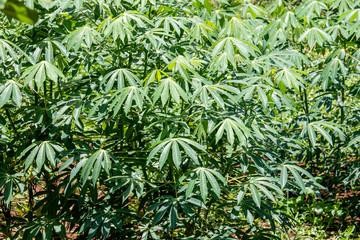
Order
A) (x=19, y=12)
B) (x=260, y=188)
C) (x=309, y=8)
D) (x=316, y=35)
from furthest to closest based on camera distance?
(x=309, y=8) < (x=316, y=35) < (x=260, y=188) < (x=19, y=12)

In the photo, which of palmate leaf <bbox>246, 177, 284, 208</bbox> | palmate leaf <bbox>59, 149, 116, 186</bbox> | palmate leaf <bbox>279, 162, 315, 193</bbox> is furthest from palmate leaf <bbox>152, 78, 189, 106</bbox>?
Answer: palmate leaf <bbox>279, 162, 315, 193</bbox>

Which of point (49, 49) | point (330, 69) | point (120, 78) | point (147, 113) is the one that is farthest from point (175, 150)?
point (330, 69)

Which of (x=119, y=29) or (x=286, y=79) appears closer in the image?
(x=119, y=29)

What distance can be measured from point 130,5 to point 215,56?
0.70 meters

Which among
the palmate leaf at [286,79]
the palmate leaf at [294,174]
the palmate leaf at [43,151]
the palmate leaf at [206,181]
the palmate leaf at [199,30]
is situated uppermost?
the palmate leaf at [199,30]

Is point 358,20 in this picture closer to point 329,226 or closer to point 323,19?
point 323,19

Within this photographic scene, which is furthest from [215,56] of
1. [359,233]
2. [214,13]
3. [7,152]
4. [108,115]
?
[359,233]

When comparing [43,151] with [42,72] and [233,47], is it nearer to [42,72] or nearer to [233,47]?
[42,72]

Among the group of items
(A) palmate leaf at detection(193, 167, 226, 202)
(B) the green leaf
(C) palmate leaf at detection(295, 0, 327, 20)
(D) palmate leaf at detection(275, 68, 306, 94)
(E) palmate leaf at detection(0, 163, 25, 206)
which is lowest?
(E) palmate leaf at detection(0, 163, 25, 206)

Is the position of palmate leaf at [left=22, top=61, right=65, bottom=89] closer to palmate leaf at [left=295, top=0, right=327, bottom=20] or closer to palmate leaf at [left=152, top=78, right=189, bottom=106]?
palmate leaf at [left=152, top=78, right=189, bottom=106]

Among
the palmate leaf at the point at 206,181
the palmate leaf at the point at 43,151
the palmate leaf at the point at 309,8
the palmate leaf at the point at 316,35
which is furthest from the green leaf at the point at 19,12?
the palmate leaf at the point at 309,8

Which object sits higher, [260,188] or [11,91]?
[11,91]

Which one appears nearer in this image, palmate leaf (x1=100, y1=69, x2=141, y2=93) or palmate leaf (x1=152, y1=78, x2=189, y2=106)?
palmate leaf (x1=152, y1=78, x2=189, y2=106)

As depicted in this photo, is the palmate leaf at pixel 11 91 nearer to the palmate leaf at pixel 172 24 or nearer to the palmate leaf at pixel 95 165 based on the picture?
the palmate leaf at pixel 95 165
